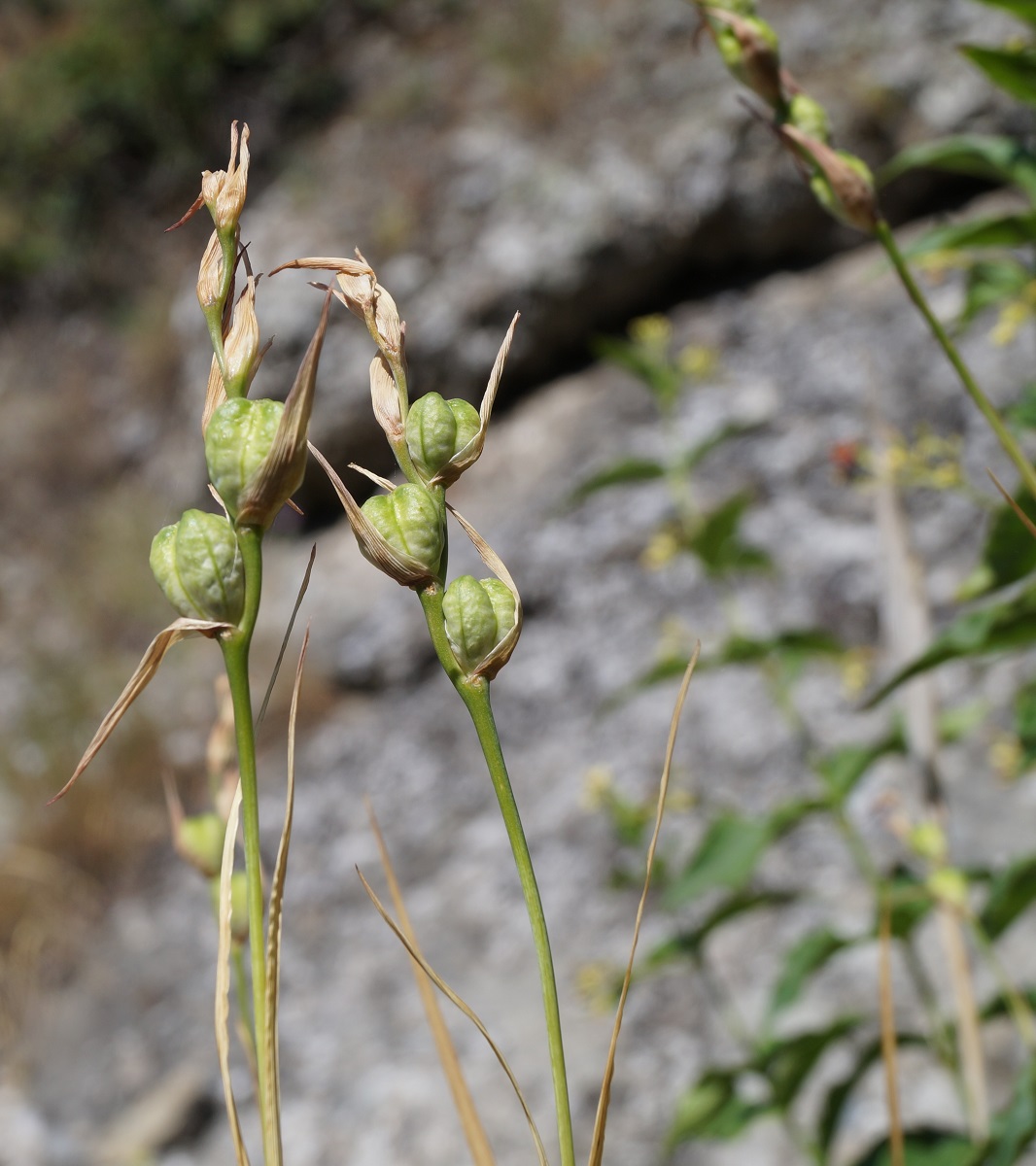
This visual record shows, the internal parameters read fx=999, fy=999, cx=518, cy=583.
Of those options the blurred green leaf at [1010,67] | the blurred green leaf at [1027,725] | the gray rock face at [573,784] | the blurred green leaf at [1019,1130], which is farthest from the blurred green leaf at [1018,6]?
the gray rock face at [573,784]

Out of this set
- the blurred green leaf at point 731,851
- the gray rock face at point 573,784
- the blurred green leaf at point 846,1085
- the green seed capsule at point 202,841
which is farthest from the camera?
the gray rock face at point 573,784

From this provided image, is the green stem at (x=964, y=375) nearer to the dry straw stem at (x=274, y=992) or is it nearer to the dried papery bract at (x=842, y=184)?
the dried papery bract at (x=842, y=184)

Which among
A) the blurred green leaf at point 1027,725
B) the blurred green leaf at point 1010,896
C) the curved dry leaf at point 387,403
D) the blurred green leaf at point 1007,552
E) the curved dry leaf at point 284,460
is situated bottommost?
the blurred green leaf at point 1010,896

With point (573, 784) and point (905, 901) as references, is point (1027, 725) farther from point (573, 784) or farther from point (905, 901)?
point (573, 784)

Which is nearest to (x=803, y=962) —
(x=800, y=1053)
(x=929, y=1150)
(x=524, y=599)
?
(x=800, y=1053)

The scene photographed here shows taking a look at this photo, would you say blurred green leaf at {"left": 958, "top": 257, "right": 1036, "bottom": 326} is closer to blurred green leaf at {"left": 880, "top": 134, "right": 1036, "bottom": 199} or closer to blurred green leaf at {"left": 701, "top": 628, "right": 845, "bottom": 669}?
blurred green leaf at {"left": 880, "top": 134, "right": 1036, "bottom": 199}

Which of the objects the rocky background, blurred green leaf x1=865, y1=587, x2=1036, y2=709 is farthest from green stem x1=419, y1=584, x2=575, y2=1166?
the rocky background

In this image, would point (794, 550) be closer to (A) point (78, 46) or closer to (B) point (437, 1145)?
(B) point (437, 1145)
